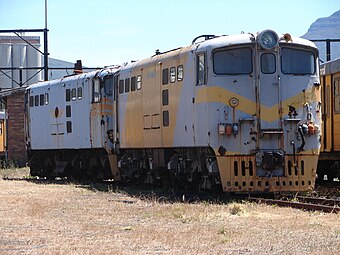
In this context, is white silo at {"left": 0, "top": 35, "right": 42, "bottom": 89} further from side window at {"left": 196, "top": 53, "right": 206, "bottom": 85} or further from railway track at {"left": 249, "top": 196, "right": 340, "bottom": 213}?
railway track at {"left": 249, "top": 196, "right": 340, "bottom": 213}

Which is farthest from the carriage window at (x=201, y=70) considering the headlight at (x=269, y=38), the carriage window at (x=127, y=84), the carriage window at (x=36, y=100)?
the carriage window at (x=36, y=100)

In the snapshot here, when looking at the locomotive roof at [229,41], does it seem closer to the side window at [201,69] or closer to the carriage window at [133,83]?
the side window at [201,69]

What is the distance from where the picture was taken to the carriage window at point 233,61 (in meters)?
16.7

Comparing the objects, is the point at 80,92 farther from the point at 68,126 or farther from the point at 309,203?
the point at 309,203

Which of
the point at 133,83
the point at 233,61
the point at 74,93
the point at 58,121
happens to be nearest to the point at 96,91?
the point at 74,93

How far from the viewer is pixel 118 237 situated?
10.9 m

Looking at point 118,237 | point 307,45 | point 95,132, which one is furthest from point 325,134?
point 118,237

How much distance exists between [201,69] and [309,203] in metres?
3.69

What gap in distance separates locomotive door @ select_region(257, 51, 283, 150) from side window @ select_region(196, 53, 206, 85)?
115 centimetres

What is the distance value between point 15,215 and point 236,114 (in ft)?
16.6

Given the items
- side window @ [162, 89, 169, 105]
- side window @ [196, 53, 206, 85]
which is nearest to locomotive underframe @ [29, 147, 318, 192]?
side window @ [162, 89, 169, 105]

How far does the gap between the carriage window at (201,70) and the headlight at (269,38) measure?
130cm

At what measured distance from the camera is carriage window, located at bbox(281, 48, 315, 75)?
1692cm

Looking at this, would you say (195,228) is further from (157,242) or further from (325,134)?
(325,134)
